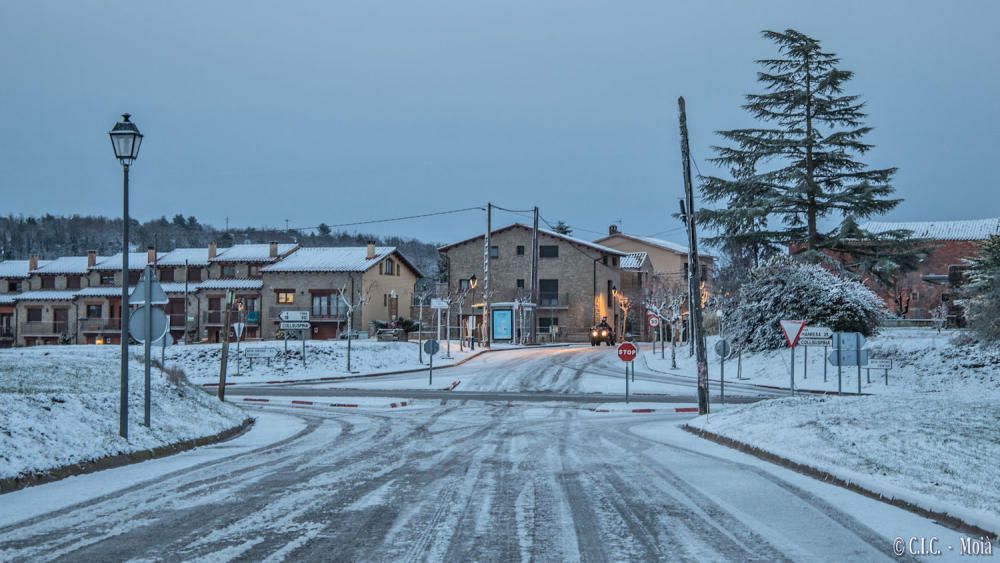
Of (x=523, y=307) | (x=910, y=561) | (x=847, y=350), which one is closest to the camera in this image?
(x=910, y=561)

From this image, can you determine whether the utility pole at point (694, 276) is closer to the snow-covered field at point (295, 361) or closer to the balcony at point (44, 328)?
the snow-covered field at point (295, 361)

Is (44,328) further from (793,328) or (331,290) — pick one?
(793,328)

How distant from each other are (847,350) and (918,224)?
55.7 m

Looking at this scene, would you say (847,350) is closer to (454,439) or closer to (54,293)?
(454,439)

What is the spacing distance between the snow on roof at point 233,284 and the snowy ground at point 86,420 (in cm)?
5003

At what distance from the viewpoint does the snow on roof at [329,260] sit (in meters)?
67.0

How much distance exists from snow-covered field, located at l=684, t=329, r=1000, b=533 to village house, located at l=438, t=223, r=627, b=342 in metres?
52.8

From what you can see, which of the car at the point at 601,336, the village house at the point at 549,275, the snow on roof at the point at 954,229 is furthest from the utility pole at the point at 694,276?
the snow on roof at the point at 954,229

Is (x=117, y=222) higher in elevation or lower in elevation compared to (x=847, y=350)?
higher

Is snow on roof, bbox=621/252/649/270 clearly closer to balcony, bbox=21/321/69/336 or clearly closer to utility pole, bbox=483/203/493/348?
utility pole, bbox=483/203/493/348

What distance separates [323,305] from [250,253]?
1074cm

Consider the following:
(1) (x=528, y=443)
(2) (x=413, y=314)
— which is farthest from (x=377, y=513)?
(2) (x=413, y=314)

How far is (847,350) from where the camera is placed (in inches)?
1051

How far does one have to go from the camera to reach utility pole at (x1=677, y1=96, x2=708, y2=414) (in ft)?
67.6
